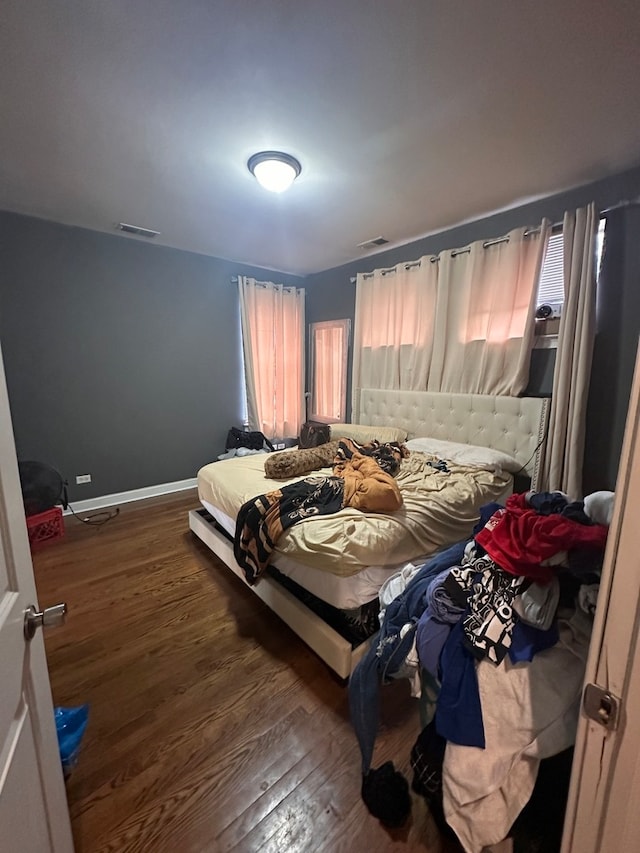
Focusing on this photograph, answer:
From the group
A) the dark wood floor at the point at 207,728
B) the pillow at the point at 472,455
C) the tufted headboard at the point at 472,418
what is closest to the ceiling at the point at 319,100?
the tufted headboard at the point at 472,418

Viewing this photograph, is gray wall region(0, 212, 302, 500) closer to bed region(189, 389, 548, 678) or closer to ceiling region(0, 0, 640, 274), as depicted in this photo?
ceiling region(0, 0, 640, 274)

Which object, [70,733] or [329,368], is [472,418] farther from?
[70,733]

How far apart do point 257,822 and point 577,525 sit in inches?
54.4

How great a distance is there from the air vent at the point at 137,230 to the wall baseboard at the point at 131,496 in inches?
104

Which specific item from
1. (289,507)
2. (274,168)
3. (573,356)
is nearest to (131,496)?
(289,507)

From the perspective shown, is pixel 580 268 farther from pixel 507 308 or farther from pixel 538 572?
pixel 538 572

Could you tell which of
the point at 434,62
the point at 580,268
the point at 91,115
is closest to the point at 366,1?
the point at 434,62

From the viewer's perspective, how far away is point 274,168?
7.11ft

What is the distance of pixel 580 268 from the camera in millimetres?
2375

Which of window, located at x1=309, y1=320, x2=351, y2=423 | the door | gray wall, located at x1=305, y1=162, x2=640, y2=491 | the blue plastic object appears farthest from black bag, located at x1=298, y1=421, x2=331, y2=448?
the door

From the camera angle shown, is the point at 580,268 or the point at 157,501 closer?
the point at 580,268

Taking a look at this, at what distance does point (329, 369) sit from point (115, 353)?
252 cm

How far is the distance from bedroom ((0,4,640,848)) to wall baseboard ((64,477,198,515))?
5cm

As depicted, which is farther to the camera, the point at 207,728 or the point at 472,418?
the point at 472,418
